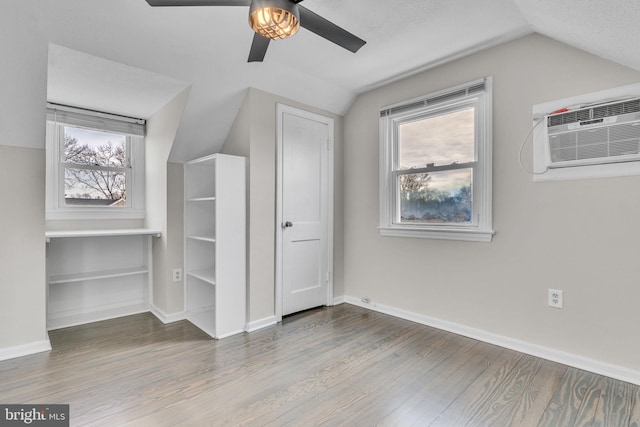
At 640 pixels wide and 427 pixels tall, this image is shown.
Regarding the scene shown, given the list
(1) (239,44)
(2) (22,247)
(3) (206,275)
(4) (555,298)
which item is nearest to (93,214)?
(2) (22,247)

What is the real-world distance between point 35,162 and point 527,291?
12.4ft

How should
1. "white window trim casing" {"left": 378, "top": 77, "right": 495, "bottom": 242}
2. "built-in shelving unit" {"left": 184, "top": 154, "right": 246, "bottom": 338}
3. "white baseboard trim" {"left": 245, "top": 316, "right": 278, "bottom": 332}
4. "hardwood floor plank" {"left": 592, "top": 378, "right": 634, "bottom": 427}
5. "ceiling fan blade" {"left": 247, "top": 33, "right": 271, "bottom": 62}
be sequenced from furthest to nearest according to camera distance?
"white baseboard trim" {"left": 245, "top": 316, "right": 278, "bottom": 332} < "built-in shelving unit" {"left": 184, "top": 154, "right": 246, "bottom": 338} < "white window trim casing" {"left": 378, "top": 77, "right": 495, "bottom": 242} < "ceiling fan blade" {"left": 247, "top": 33, "right": 271, "bottom": 62} < "hardwood floor plank" {"left": 592, "top": 378, "right": 634, "bottom": 427}

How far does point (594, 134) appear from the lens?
6.70 ft

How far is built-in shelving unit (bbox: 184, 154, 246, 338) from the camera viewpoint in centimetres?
267

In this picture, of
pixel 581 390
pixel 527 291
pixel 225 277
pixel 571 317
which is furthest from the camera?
pixel 225 277

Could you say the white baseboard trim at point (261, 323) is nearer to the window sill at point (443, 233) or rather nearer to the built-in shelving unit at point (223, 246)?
the built-in shelving unit at point (223, 246)

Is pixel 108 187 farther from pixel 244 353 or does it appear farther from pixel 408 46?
pixel 408 46

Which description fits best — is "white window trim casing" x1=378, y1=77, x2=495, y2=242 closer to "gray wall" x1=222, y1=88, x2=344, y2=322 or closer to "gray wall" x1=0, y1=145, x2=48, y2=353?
"gray wall" x1=222, y1=88, x2=344, y2=322

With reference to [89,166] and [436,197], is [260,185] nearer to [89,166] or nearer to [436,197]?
[436,197]

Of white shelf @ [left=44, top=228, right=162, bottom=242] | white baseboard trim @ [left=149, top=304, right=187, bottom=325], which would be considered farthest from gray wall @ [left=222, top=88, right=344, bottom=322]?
white shelf @ [left=44, top=228, right=162, bottom=242]

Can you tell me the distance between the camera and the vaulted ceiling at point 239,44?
181 cm

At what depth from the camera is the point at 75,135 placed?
317cm

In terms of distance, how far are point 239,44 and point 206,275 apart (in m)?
1.96

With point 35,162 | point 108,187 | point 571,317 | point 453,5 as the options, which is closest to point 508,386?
point 571,317
